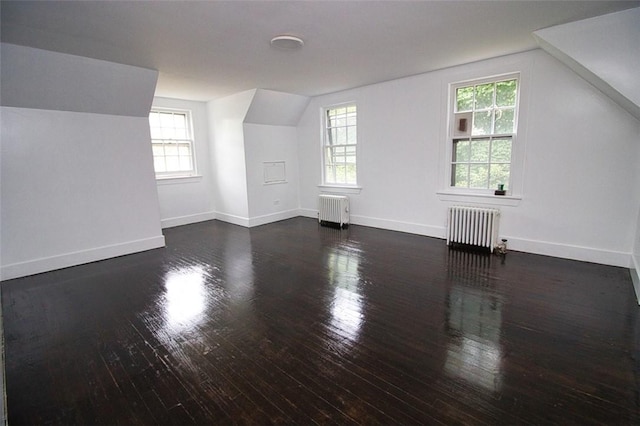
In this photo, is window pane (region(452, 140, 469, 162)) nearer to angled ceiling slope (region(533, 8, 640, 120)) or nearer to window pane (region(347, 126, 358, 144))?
angled ceiling slope (region(533, 8, 640, 120))

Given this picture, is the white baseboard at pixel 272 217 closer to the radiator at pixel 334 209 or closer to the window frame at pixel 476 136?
the radiator at pixel 334 209

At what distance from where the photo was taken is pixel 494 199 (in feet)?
14.0

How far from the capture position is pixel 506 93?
162 inches

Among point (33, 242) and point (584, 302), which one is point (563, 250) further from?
point (33, 242)

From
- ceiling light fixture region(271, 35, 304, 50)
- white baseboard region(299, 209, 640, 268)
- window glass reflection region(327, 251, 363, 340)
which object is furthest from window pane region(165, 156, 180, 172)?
white baseboard region(299, 209, 640, 268)

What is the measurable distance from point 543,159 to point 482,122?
95cm

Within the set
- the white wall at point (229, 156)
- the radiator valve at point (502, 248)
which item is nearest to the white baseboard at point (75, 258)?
the white wall at point (229, 156)

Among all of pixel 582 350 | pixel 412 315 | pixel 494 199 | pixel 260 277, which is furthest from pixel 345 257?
pixel 582 350

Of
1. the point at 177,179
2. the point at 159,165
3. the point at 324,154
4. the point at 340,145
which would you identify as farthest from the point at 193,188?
the point at 340,145

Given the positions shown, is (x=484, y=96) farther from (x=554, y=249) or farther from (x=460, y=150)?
(x=554, y=249)

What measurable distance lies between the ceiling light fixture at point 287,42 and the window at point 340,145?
2.65 meters

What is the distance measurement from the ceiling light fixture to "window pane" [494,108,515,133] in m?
2.89

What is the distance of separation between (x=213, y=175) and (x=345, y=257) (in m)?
4.08

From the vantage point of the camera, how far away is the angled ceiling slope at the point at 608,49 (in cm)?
273
